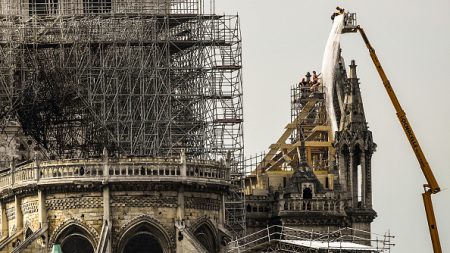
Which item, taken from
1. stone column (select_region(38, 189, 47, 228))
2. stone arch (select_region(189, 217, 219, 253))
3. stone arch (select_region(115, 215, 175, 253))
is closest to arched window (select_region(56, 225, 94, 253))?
stone column (select_region(38, 189, 47, 228))

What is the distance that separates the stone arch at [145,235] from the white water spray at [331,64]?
2871cm

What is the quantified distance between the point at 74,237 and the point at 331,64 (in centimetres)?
3419

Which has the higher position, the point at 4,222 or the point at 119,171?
the point at 119,171

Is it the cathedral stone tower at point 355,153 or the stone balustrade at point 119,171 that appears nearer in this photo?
the stone balustrade at point 119,171

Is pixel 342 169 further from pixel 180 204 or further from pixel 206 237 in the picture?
pixel 180 204

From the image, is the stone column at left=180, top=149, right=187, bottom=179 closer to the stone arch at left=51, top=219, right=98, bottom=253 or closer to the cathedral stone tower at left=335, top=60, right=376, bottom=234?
the stone arch at left=51, top=219, right=98, bottom=253

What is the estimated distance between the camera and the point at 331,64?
170m

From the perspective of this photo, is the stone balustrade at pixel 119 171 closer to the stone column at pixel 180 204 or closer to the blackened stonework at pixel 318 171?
the stone column at pixel 180 204

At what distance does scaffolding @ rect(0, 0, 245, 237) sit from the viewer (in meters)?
154

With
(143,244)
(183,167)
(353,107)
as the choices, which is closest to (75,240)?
(143,244)

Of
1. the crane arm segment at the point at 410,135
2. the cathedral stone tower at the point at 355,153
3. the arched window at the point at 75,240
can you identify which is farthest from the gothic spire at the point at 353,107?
the arched window at the point at 75,240

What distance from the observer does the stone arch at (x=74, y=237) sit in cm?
14050

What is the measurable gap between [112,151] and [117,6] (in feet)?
42.9

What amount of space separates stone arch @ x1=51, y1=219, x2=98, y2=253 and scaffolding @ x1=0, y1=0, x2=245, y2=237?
12.9 m
